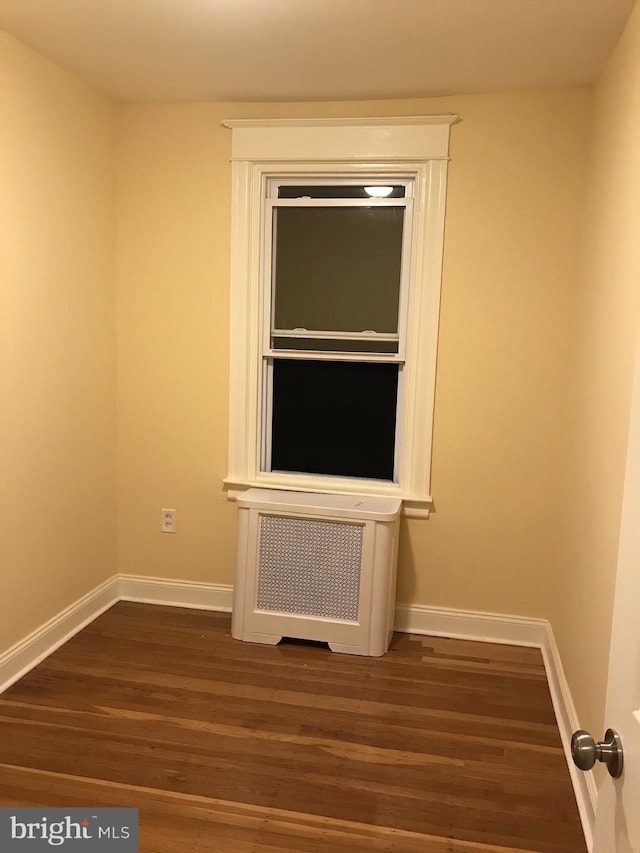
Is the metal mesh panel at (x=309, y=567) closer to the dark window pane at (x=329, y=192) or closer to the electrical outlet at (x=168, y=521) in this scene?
the electrical outlet at (x=168, y=521)

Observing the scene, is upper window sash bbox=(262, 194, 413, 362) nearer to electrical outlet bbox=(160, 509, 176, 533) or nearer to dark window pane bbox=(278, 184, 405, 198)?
dark window pane bbox=(278, 184, 405, 198)

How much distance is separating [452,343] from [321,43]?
53.1 inches

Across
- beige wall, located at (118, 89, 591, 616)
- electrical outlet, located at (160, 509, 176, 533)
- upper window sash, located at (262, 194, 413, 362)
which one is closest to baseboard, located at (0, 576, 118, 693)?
beige wall, located at (118, 89, 591, 616)

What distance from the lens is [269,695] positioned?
282 cm

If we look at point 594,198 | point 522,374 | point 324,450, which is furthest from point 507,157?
point 324,450

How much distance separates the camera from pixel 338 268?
3.42m

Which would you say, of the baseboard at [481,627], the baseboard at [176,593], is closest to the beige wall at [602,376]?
the baseboard at [481,627]

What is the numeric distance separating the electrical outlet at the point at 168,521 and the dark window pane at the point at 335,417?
1.98ft

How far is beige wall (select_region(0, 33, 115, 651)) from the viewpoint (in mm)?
2705

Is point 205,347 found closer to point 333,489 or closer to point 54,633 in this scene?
point 333,489

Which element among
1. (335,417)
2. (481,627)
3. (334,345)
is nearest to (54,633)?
(335,417)

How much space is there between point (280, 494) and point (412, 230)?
4.51 feet

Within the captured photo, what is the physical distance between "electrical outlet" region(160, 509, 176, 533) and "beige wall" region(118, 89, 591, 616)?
3 cm

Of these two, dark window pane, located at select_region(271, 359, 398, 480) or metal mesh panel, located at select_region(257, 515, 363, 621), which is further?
dark window pane, located at select_region(271, 359, 398, 480)
